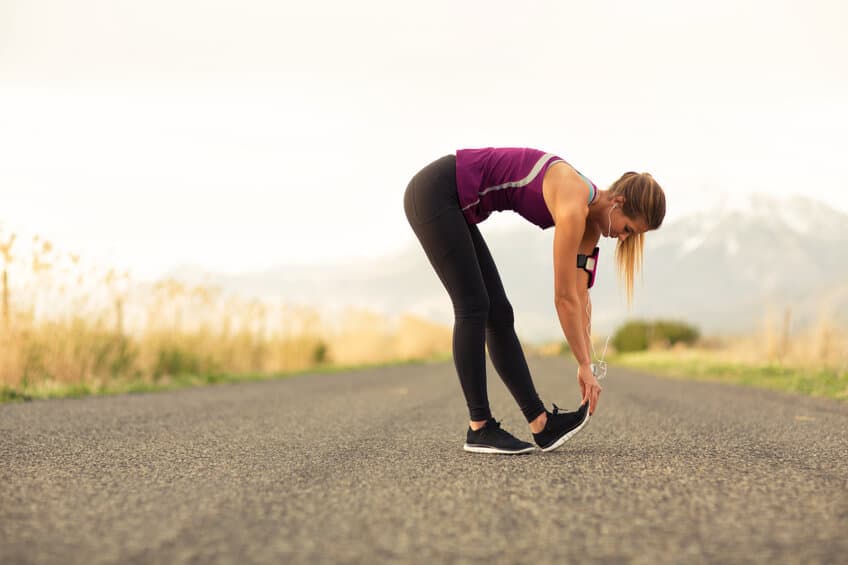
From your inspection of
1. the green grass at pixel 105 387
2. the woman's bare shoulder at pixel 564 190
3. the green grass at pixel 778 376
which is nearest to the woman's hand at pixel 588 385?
the woman's bare shoulder at pixel 564 190

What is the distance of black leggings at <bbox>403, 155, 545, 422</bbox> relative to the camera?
131 inches

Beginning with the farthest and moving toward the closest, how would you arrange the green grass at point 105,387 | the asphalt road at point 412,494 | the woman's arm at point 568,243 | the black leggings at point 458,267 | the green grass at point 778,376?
the green grass at point 778,376, the green grass at point 105,387, the black leggings at point 458,267, the woman's arm at point 568,243, the asphalt road at point 412,494

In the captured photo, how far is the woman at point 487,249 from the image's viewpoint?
10.4 feet

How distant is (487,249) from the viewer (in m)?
3.60

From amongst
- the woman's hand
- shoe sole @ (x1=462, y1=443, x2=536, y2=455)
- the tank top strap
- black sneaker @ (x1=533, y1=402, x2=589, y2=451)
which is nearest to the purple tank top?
the tank top strap

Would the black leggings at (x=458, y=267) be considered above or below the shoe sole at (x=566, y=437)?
above

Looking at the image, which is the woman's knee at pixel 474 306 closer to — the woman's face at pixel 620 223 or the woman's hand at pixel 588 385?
the woman's hand at pixel 588 385

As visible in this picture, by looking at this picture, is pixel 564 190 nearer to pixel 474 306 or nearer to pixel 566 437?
pixel 474 306

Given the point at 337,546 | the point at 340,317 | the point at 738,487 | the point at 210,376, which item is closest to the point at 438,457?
the point at 738,487

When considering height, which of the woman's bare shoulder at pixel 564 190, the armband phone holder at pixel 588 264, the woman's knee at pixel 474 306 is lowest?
the woman's knee at pixel 474 306

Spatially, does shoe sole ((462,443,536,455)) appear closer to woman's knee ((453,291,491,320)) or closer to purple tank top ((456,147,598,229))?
woman's knee ((453,291,491,320))

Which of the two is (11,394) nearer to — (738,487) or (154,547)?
(154,547)

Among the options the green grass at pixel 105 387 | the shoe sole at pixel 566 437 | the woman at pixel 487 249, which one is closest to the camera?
the woman at pixel 487 249

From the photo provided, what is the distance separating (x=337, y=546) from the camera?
6.09 feet
